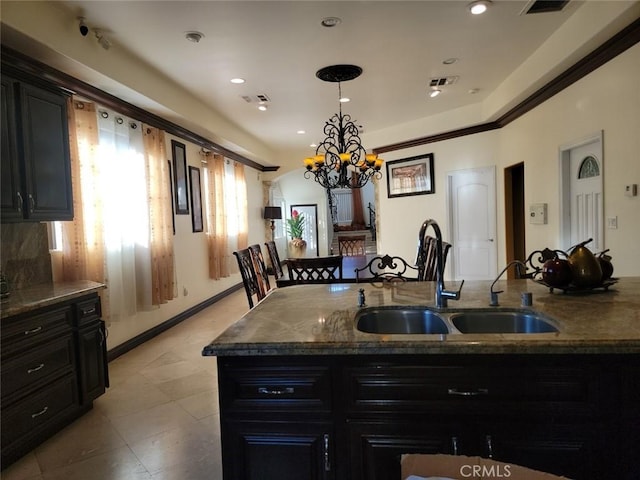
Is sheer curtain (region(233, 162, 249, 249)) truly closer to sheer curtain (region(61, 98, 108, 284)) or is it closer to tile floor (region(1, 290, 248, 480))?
tile floor (region(1, 290, 248, 480))

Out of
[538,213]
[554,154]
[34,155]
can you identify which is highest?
[554,154]

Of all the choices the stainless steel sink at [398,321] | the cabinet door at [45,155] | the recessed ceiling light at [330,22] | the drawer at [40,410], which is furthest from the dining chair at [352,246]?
the stainless steel sink at [398,321]

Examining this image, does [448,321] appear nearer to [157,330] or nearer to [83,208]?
[83,208]

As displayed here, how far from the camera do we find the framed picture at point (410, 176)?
22.9ft

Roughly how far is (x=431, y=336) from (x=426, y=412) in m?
0.26

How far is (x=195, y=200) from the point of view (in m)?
5.90

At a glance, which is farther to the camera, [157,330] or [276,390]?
[157,330]

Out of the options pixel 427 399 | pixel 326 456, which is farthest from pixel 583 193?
pixel 326 456

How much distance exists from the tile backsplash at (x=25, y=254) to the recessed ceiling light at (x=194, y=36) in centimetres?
194

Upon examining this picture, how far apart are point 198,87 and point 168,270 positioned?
2.17 meters

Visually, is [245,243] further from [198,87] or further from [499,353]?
[499,353]

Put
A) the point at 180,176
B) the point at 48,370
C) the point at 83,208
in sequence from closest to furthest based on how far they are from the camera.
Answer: the point at 48,370 → the point at 83,208 → the point at 180,176

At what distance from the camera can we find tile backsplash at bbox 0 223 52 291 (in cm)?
288

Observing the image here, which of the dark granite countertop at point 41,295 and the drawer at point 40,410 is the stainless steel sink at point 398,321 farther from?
the drawer at point 40,410
